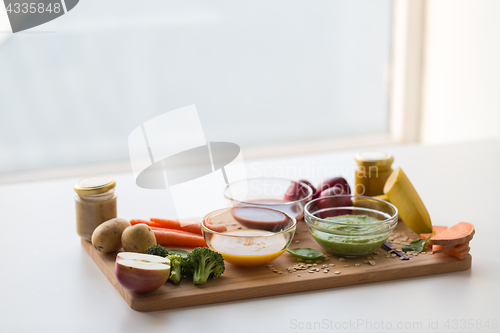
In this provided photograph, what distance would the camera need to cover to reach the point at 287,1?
3904mm

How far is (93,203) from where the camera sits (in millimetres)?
1489

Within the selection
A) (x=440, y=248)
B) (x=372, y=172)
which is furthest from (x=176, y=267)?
(x=372, y=172)

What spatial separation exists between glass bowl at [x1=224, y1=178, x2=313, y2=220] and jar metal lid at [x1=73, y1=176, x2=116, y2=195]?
372 mm

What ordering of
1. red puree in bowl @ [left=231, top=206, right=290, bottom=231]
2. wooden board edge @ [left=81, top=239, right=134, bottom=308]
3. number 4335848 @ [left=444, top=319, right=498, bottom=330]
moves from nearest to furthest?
number 4335848 @ [left=444, top=319, right=498, bottom=330]
wooden board edge @ [left=81, top=239, right=134, bottom=308]
red puree in bowl @ [left=231, top=206, right=290, bottom=231]

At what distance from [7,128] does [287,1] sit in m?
2.27

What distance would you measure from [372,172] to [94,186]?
0.92 m

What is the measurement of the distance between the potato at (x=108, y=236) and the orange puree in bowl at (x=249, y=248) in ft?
0.93

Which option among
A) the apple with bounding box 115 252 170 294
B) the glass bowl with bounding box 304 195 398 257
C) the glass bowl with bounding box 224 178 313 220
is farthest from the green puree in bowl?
the apple with bounding box 115 252 170 294

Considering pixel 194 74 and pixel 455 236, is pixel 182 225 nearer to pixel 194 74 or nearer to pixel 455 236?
pixel 455 236

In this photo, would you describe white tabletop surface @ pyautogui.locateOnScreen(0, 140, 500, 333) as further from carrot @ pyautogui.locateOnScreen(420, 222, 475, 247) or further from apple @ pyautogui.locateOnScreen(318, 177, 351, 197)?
apple @ pyautogui.locateOnScreen(318, 177, 351, 197)

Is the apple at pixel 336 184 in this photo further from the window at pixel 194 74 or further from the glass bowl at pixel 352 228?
the window at pixel 194 74

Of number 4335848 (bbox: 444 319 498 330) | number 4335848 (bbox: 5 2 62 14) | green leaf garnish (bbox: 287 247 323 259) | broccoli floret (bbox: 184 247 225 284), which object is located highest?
number 4335848 (bbox: 5 2 62 14)

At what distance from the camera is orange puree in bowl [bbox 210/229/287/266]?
1.30m

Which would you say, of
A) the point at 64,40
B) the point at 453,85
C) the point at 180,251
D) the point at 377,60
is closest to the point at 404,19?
the point at 377,60
